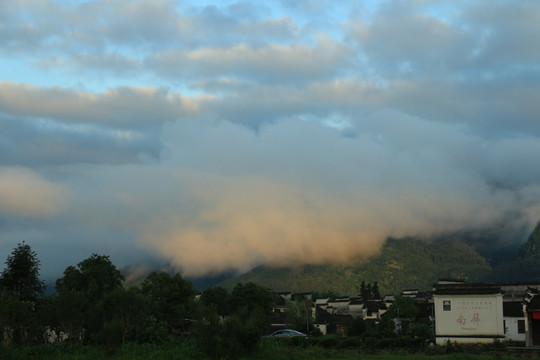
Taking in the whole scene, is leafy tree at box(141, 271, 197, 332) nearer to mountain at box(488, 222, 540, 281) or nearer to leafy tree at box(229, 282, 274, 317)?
leafy tree at box(229, 282, 274, 317)

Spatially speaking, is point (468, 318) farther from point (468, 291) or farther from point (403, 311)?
point (403, 311)

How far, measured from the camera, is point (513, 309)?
65562mm

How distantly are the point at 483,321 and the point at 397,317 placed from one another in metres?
42.5

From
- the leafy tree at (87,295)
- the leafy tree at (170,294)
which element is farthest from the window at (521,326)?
the leafy tree at (87,295)

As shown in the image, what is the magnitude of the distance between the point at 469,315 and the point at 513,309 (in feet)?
50.2

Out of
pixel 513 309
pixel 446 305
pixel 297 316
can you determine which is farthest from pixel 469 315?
pixel 297 316

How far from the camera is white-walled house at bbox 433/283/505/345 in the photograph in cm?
5259

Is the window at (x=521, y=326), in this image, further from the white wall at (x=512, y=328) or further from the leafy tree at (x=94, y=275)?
the leafy tree at (x=94, y=275)

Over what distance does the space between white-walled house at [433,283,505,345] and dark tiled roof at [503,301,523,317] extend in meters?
13.5

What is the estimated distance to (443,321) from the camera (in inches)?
2128

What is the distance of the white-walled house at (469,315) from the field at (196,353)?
5.10 meters

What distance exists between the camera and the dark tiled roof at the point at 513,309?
2547 inches

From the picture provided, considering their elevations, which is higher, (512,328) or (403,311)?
(403,311)

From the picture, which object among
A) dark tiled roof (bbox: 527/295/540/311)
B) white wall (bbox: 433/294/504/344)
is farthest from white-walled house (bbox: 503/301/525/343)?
white wall (bbox: 433/294/504/344)
